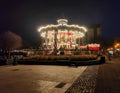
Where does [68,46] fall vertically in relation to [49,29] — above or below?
below

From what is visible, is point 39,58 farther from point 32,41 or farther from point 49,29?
point 32,41

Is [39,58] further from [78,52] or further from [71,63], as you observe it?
[78,52]

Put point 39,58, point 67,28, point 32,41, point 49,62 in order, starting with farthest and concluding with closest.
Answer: point 32,41 → point 67,28 → point 39,58 → point 49,62

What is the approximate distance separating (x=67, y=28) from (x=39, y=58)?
12820 millimetres

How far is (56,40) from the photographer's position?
118 feet

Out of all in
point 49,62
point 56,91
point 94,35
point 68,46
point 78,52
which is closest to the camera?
point 56,91

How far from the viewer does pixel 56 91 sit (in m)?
8.34

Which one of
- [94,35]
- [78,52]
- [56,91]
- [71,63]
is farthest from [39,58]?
[94,35]

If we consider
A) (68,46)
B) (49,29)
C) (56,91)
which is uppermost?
(49,29)

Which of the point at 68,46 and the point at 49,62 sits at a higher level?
the point at 68,46

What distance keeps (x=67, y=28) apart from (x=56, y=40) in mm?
3246

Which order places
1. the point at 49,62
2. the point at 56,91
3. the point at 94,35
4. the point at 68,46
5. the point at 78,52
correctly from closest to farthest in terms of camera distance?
1. the point at 56,91
2. the point at 49,62
3. the point at 78,52
4. the point at 68,46
5. the point at 94,35

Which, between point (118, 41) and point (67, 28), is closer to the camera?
point (67, 28)

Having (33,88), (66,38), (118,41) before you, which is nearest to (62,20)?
(66,38)
